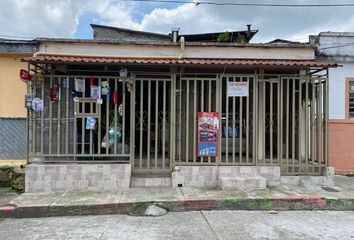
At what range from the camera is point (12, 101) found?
9828mm

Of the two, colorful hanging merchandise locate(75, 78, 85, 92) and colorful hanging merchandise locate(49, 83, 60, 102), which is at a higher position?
colorful hanging merchandise locate(75, 78, 85, 92)

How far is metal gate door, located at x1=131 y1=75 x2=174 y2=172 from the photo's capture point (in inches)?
350

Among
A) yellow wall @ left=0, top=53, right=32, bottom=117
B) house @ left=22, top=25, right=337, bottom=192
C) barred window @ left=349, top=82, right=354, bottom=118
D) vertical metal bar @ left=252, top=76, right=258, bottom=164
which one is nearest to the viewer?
house @ left=22, top=25, right=337, bottom=192

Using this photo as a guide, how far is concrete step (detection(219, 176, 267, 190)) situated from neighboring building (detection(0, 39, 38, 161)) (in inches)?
207

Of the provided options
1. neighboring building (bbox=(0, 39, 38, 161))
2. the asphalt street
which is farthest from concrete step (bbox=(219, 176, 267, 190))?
neighboring building (bbox=(0, 39, 38, 161))

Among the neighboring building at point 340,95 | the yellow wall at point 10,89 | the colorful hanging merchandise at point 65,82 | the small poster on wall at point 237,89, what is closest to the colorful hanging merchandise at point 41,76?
the colorful hanging merchandise at point 65,82

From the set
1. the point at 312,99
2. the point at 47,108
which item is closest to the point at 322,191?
the point at 312,99

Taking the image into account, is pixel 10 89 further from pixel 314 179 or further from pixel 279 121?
pixel 314 179

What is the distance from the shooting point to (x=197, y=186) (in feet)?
29.1

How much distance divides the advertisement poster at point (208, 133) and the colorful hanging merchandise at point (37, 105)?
3.69 metres

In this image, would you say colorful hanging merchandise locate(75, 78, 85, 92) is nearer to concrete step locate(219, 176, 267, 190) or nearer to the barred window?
concrete step locate(219, 176, 267, 190)

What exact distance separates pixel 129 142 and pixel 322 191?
185 inches

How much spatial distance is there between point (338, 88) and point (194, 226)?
6902 mm

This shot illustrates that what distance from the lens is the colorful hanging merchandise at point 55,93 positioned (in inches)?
342
